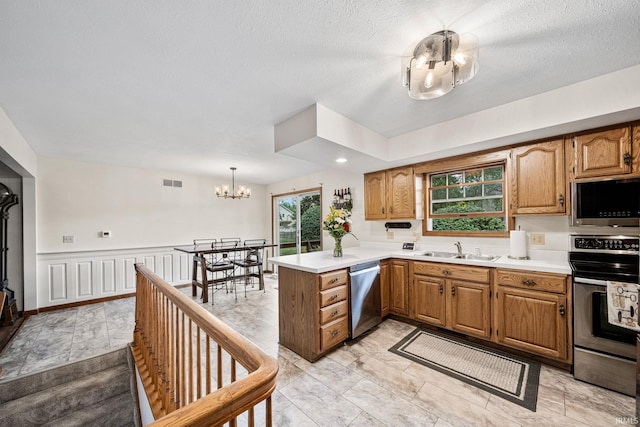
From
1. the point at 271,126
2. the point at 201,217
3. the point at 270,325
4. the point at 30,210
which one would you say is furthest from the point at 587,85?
the point at 30,210

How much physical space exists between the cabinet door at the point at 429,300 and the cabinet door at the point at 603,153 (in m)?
1.61

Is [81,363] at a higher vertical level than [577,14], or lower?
lower

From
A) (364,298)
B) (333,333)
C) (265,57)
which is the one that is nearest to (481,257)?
(364,298)

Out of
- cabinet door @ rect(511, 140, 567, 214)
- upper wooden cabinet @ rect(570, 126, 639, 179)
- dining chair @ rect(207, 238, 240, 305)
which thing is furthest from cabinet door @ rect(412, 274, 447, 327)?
dining chair @ rect(207, 238, 240, 305)

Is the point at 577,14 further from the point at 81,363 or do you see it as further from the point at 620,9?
the point at 81,363

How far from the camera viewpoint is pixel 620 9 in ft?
4.34

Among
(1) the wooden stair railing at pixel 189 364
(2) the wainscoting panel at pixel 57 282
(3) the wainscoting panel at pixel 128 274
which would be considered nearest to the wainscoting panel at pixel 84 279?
(2) the wainscoting panel at pixel 57 282

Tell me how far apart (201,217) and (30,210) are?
245cm

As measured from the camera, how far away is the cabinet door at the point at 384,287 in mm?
3094

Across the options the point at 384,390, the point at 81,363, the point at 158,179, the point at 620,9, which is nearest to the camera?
the point at 620,9

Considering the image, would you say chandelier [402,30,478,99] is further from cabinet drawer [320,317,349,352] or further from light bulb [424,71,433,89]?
cabinet drawer [320,317,349,352]

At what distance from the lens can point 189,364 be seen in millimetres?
1335

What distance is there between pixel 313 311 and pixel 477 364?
1530 millimetres

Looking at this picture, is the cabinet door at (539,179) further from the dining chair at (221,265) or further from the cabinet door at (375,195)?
the dining chair at (221,265)
